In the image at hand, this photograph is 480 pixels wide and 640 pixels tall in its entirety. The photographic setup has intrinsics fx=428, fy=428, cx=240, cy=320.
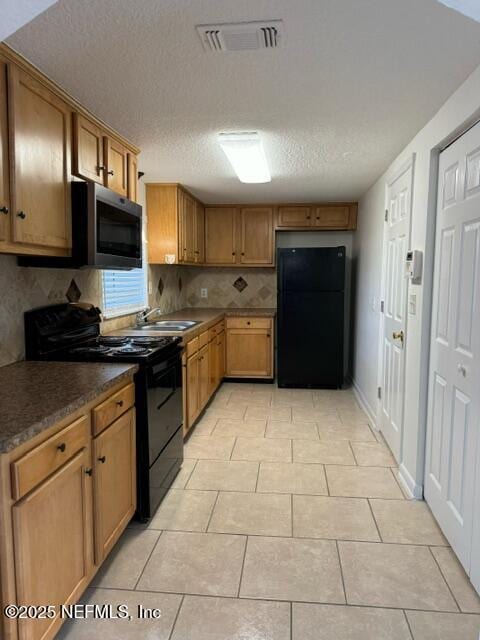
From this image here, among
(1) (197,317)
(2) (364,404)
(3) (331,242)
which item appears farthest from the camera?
(3) (331,242)

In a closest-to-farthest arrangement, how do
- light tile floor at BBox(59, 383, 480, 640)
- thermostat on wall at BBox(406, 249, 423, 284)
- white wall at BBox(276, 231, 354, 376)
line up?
light tile floor at BBox(59, 383, 480, 640)
thermostat on wall at BBox(406, 249, 423, 284)
white wall at BBox(276, 231, 354, 376)

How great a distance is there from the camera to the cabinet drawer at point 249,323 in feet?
16.6

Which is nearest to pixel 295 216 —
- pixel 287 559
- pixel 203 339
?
pixel 203 339

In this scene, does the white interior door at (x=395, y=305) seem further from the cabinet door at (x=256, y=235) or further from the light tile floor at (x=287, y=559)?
the cabinet door at (x=256, y=235)

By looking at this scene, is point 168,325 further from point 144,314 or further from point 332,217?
point 332,217

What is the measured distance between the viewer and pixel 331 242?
550 centimetres

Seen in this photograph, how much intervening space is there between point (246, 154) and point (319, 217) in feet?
7.89

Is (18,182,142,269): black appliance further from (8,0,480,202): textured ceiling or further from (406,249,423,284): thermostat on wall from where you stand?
(406,249,423,284): thermostat on wall

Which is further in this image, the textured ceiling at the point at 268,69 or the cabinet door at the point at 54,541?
the textured ceiling at the point at 268,69

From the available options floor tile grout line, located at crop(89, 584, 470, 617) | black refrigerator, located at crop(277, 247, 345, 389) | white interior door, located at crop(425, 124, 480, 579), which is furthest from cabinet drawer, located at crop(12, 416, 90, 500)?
black refrigerator, located at crop(277, 247, 345, 389)

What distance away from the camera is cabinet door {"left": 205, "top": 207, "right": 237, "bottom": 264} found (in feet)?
17.4

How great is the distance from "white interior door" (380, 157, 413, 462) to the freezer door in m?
1.36

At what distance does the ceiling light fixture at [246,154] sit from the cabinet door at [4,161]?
4.28 feet

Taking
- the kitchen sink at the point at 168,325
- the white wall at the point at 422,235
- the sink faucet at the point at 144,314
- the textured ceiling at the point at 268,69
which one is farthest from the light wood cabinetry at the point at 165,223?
the white wall at the point at 422,235
